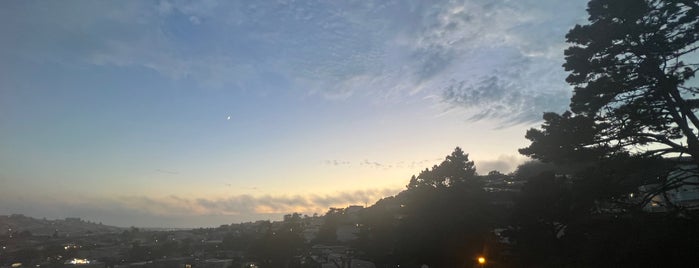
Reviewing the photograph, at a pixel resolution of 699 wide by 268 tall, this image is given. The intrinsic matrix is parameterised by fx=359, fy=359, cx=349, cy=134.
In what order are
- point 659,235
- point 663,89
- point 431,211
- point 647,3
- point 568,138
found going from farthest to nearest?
point 431,211, point 568,138, point 647,3, point 663,89, point 659,235

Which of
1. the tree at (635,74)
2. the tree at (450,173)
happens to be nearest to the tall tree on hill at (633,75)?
the tree at (635,74)

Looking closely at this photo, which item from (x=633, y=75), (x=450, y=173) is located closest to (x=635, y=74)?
(x=633, y=75)

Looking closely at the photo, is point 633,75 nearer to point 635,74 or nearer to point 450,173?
point 635,74

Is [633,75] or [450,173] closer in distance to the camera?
[633,75]

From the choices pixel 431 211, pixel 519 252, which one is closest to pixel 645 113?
pixel 519 252

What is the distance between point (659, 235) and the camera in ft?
37.8

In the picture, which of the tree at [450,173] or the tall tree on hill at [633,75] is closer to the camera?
the tall tree on hill at [633,75]

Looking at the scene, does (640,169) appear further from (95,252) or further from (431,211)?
(95,252)

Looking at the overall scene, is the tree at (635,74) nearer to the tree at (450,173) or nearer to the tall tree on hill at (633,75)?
the tall tree on hill at (633,75)

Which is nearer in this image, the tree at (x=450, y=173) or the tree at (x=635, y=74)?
the tree at (x=635, y=74)

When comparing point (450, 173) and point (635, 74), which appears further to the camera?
point (450, 173)

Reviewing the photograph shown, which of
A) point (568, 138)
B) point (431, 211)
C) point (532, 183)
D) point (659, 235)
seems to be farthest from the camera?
point (431, 211)

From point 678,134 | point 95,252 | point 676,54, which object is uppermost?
point 676,54

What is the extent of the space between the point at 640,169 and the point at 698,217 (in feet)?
9.84
